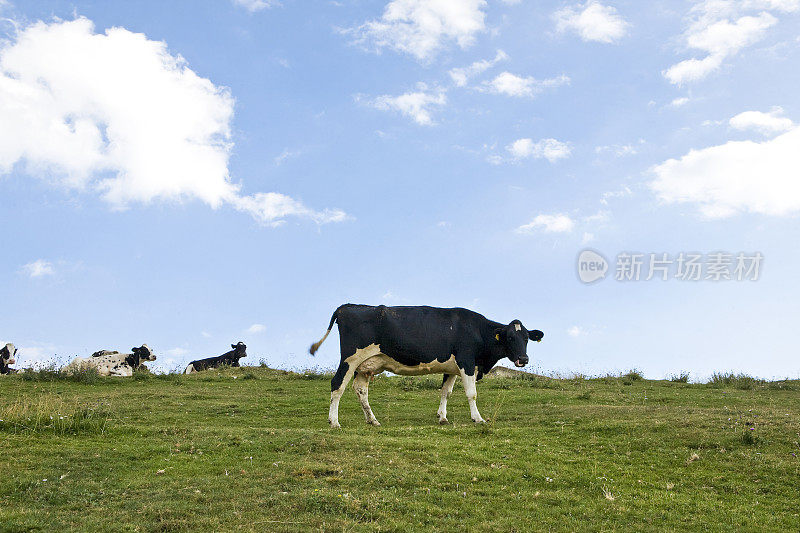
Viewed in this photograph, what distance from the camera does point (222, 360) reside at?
35.6 m

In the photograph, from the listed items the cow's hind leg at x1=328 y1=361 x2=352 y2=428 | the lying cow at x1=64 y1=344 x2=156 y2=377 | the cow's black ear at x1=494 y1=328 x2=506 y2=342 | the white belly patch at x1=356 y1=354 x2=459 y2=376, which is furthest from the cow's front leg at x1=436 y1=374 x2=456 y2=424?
the lying cow at x1=64 y1=344 x2=156 y2=377

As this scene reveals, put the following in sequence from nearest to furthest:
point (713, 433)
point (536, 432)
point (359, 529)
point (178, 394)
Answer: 1. point (359, 529)
2. point (713, 433)
3. point (536, 432)
4. point (178, 394)

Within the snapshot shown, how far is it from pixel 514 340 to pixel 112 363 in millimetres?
18936

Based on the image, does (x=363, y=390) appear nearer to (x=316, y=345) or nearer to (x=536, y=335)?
(x=316, y=345)

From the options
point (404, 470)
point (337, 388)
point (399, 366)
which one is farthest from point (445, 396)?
point (404, 470)

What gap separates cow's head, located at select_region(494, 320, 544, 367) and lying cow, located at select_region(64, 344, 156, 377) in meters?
16.7

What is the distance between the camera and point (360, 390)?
54.4ft

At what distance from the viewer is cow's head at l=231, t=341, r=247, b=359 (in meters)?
36.8

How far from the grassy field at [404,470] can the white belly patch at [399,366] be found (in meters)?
1.27

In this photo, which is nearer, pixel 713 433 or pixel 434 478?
pixel 434 478

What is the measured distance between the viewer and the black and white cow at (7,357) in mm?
30402

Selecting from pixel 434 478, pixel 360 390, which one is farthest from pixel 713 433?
pixel 360 390

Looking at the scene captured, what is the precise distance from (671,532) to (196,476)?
710 centimetres

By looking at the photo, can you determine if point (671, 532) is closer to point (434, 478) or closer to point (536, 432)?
point (434, 478)
